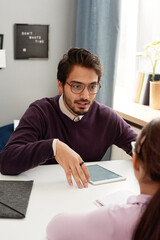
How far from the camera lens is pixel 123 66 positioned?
9.40 feet

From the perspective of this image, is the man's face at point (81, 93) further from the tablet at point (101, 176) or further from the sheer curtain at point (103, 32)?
the sheer curtain at point (103, 32)

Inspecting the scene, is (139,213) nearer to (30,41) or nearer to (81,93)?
(81,93)

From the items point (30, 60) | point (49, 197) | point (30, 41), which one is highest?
point (30, 41)

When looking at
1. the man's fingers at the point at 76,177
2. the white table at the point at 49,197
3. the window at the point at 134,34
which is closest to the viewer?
the white table at the point at 49,197

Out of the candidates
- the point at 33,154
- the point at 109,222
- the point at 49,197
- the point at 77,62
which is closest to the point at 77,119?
the point at 77,62

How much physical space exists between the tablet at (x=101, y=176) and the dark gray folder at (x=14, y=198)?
260mm

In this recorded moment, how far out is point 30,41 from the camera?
2.76 meters

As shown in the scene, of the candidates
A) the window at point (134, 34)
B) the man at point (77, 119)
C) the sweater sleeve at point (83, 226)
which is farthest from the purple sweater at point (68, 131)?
the window at point (134, 34)

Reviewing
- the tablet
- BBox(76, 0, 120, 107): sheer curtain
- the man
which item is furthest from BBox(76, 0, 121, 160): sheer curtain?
the tablet

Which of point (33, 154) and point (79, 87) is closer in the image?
point (33, 154)

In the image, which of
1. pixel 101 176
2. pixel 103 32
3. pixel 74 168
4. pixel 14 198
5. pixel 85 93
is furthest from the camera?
pixel 103 32

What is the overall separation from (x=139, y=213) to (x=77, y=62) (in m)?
1.14

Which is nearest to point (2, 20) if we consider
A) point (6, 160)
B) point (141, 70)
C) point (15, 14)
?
point (15, 14)

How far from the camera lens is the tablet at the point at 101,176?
4.26 ft
